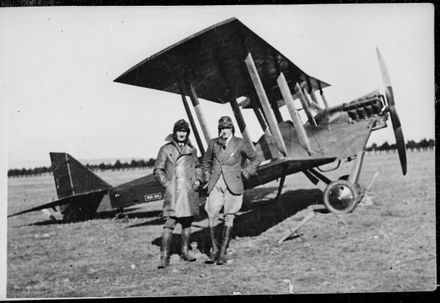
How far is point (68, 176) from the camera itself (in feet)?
26.0

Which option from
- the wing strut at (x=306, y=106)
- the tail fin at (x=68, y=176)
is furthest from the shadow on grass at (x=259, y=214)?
the tail fin at (x=68, y=176)

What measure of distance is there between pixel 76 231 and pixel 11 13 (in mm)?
3817

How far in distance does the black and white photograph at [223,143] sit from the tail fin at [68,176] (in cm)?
58

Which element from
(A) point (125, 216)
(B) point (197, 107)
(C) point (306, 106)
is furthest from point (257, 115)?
(A) point (125, 216)

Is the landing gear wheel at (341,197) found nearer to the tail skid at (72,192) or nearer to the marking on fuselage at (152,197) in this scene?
the marking on fuselage at (152,197)

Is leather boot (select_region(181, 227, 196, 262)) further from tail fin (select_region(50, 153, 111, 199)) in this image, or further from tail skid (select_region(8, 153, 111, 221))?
tail fin (select_region(50, 153, 111, 199))

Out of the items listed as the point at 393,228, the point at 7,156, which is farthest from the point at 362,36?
the point at 7,156

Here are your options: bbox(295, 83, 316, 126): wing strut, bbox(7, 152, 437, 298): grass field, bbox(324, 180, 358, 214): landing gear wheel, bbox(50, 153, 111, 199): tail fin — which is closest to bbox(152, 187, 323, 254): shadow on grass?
bbox(7, 152, 437, 298): grass field

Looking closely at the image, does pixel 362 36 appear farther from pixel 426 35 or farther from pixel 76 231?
pixel 76 231

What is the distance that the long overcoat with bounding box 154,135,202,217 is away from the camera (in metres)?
4.41

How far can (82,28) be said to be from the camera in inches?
210

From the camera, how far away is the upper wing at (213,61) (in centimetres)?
492

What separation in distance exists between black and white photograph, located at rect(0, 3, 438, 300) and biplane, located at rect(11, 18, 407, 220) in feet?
0.12

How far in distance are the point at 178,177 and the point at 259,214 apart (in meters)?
3.04
